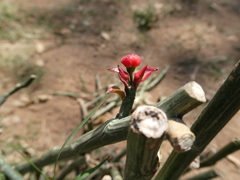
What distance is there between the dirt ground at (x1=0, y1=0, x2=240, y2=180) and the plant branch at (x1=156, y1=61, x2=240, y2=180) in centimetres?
82

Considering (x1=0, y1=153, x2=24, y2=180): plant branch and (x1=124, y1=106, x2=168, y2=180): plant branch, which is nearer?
(x1=124, y1=106, x2=168, y2=180): plant branch

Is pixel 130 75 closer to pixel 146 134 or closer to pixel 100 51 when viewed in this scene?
pixel 146 134

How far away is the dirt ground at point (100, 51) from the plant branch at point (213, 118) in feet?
2.68

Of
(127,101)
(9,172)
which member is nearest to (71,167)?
(9,172)

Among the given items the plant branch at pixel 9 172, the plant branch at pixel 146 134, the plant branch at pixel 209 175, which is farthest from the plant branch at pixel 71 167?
the plant branch at pixel 146 134

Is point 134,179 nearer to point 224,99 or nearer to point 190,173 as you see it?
point 224,99

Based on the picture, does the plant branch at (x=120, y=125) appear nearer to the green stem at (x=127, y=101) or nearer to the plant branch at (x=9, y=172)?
the green stem at (x=127, y=101)

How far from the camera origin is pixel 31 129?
141cm

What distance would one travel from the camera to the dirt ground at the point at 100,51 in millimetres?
1419

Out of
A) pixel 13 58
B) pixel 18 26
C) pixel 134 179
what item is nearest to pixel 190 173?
pixel 134 179

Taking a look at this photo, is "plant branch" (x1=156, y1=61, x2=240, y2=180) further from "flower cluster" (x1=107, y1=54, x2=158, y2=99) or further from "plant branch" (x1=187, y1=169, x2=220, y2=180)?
"plant branch" (x1=187, y1=169, x2=220, y2=180)

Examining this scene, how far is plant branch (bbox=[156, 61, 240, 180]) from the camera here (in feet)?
1.31

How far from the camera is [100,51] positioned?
1938 millimetres

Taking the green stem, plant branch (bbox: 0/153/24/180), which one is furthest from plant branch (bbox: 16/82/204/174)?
plant branch (bbox: 0/153/24/180)
